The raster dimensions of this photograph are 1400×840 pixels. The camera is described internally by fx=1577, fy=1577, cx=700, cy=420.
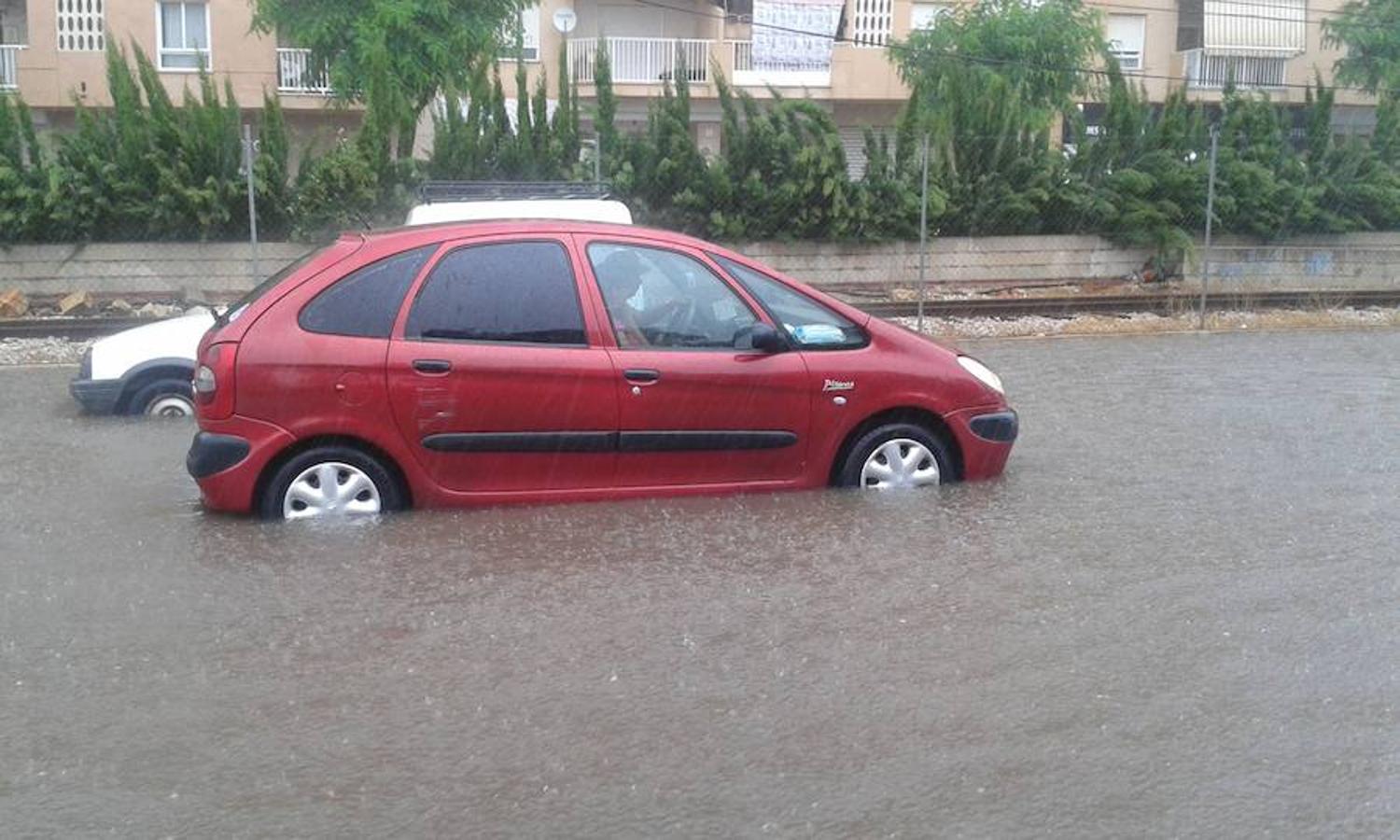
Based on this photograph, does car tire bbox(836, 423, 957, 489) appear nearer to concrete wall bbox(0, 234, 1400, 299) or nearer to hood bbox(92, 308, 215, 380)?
hood bbox(92, 308, 215, 380)

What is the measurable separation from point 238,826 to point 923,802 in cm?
191

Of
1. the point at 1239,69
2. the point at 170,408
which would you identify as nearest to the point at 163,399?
the point at 170,408

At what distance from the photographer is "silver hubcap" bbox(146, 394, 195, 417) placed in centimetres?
1083

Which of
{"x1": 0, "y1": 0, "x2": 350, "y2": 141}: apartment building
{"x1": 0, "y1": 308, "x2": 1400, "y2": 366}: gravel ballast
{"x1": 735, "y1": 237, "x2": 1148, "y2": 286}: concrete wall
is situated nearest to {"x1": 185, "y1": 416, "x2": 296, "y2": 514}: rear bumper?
{"x1": 0, "y1": 308, "x2": 1400, "y2": 366}: gravel ballast

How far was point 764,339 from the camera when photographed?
7.65 meters

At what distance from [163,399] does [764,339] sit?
5.14 metres

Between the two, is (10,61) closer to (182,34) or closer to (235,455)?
(182,34)

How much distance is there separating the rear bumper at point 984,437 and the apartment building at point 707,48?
849 inches

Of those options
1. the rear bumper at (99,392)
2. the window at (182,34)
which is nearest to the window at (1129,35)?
the window at (182,34)

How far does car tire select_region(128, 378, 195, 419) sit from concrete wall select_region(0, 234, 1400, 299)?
7.23 metres

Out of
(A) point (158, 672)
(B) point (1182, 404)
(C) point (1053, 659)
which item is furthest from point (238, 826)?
(B) point (1182, 404)

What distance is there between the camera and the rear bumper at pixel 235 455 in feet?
23.6

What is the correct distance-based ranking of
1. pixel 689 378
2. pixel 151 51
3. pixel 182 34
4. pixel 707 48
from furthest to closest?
pixel 707 48
pixel 182 34
pixel 151 51
pixel 689 378

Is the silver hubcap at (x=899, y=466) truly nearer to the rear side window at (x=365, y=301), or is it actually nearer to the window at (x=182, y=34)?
the rear side window at (x=365, y=301)
